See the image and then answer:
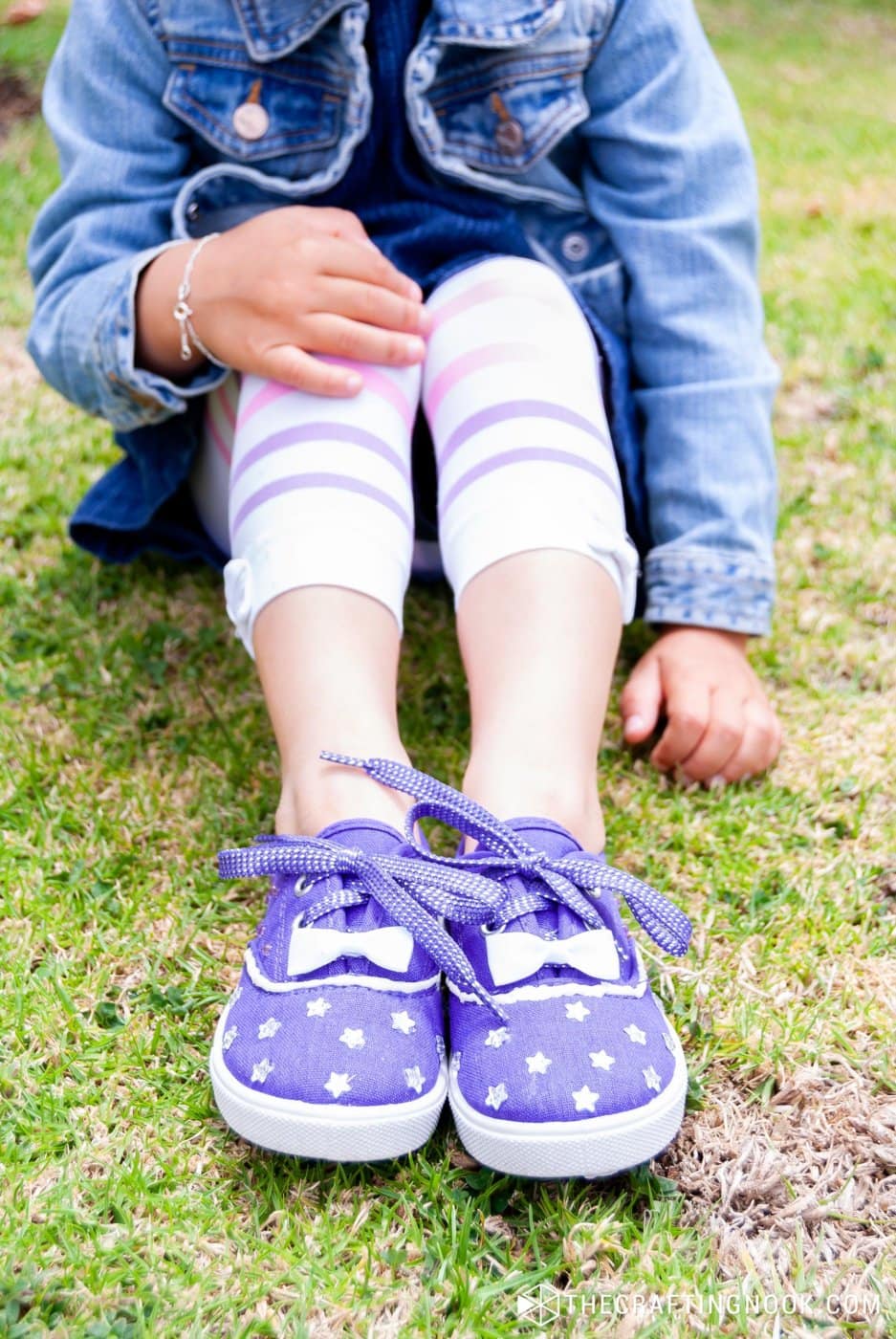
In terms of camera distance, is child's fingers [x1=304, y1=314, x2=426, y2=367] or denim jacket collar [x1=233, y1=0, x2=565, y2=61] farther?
denim jacket collar [x1=233, y1=0, x2=565, y2=61]

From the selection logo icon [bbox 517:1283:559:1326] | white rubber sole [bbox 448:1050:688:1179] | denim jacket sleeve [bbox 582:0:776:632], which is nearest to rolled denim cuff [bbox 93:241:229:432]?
denim jacket sleeve [bbox 582:0:776:632]

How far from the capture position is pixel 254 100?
145 centimetres

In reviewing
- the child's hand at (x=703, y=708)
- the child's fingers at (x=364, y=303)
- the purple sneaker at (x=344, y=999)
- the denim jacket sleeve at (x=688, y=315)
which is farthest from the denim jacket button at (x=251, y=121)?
the purple sneaker at (x=344, y=999)

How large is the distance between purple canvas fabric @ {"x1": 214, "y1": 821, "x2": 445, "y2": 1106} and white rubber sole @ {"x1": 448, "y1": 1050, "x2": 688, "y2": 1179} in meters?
0.06

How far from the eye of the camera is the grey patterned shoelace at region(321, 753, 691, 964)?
3.29 feet

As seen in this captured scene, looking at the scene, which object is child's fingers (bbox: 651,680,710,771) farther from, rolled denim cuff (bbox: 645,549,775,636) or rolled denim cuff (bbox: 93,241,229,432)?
rolled denim cuff (bbox: 93,241,229,432)

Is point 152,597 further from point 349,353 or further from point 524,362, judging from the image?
point 524,362

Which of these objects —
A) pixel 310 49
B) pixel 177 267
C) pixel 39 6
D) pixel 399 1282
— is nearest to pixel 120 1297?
pixel 399 1282

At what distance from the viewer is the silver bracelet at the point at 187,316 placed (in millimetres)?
1362

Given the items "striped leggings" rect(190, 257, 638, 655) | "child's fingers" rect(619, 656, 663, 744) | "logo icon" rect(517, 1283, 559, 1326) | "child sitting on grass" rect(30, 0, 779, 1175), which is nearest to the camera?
"logo icon" rect(517, 1283, 559, 1326)

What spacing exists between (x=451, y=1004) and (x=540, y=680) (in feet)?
0.97

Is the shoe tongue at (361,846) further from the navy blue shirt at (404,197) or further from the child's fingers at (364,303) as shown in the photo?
the navy blue shirt at (404,197)

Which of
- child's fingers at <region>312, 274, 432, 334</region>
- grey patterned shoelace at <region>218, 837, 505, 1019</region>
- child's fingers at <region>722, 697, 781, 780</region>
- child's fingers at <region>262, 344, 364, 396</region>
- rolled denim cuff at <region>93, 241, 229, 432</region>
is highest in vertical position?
child's fingers at <region>312, 274, 432, 334</region>

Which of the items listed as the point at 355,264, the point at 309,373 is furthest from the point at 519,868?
the point at 355,264
